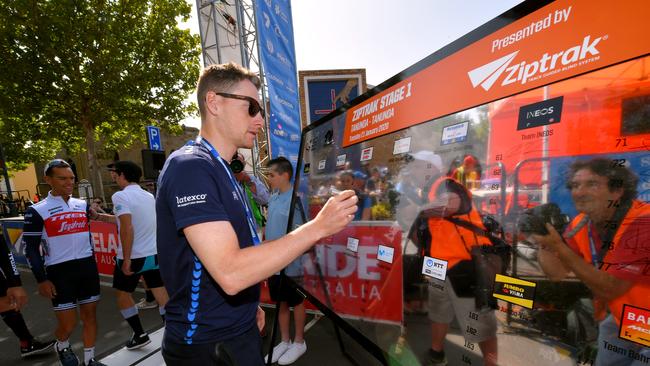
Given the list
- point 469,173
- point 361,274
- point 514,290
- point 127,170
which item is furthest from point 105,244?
point 514,290

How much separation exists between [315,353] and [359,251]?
6.05 ft

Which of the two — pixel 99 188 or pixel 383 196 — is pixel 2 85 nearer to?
pixel 99 188

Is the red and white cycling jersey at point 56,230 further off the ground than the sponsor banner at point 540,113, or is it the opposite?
the sponsor banner at point 540,113

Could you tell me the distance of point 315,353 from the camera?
3.20 m

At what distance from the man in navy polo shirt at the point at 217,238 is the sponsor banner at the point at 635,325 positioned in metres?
0.85

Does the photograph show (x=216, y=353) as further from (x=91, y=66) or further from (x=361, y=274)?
(x=91, y=66)

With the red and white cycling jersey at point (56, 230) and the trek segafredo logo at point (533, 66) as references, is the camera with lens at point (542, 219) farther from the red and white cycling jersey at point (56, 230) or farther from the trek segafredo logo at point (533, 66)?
the red and white cycling jersey at point (56, 230)

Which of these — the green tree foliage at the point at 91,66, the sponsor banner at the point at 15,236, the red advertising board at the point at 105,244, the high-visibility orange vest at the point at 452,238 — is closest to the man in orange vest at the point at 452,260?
the high-visibility orange vest at the point at 452,238

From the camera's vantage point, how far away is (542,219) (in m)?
0.99

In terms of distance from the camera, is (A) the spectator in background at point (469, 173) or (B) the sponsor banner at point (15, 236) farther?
(B) the sponsor banner at point (15, 236)

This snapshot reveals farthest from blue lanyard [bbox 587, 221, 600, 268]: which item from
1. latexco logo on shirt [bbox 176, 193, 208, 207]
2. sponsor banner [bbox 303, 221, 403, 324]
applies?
latexco logo on shirt [bbox 176, 193, 208, 207]

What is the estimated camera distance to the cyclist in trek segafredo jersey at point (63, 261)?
2.96 metres

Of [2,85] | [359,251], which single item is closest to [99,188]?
[2,85]

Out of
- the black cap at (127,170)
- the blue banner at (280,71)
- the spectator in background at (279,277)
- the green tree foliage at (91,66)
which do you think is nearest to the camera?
the spectator in background at (279,277)
